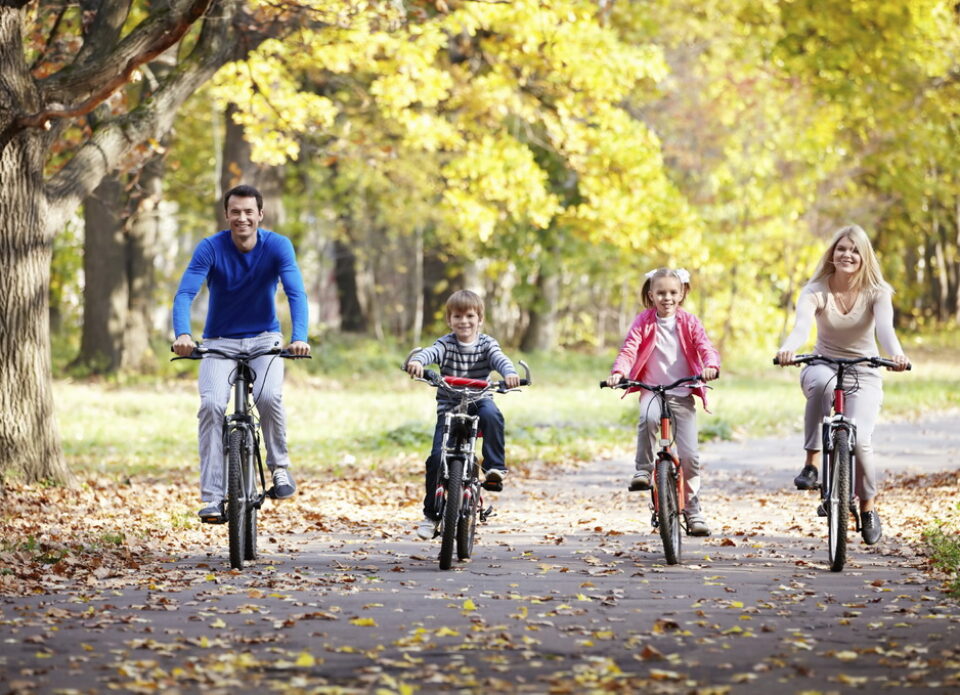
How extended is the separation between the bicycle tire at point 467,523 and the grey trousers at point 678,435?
1.19 metres

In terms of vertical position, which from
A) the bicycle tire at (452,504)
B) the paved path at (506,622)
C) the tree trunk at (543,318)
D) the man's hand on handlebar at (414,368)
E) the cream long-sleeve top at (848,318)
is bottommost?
the paved path at (506,622)

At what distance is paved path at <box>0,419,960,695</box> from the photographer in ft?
18.6

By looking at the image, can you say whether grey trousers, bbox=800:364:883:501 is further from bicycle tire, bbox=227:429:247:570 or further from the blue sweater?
bicycle tire, bbox=227:429:247:570

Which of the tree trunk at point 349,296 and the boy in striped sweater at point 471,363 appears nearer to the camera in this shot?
the boy in striped sweater at point 471,363

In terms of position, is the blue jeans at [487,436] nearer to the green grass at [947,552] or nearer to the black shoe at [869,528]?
the black shoe at [869,528]

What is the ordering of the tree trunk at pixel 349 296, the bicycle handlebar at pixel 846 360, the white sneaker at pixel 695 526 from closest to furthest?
the bicycle handlebar at pixel 846 360 < the white sneaker at pixel 695 526 < the tree trunk at pixel 349 296

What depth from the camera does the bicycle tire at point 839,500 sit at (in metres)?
8.71

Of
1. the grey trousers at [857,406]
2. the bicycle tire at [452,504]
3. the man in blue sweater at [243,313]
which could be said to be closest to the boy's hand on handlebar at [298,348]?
the man in blue sweater at [243,313]

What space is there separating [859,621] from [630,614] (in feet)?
3.60

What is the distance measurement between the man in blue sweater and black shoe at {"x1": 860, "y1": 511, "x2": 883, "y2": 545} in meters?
3.76

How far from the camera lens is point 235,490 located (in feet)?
27.9

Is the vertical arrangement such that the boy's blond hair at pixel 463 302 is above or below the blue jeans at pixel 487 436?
above

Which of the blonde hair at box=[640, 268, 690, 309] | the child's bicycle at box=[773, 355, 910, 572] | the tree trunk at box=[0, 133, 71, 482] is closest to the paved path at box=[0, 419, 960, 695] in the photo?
the child's bicycle at box=[773, 355, 910, 572]

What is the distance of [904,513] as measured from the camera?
12.0 metres
